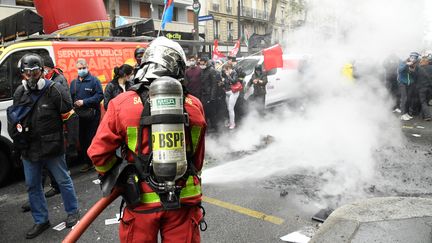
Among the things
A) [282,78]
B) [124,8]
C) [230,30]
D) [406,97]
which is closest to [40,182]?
[282,78]

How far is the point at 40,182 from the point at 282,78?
8.33 m

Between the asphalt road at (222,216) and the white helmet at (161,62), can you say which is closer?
the white helmet at (161,62)

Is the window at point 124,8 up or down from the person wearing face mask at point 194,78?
up

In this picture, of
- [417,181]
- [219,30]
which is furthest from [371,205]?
[219,30]

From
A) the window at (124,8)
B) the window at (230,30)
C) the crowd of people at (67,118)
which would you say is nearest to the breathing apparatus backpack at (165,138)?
the crowd of people at (67,118)

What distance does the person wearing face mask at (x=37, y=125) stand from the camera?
12.0 feet

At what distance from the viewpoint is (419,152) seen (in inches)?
269

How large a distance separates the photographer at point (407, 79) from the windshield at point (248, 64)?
4130mm

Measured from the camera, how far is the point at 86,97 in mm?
5941

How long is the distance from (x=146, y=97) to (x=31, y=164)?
228cm

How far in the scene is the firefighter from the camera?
207 centimetres

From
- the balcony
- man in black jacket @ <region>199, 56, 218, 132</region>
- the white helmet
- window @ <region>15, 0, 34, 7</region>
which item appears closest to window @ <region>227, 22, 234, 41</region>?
the balcony

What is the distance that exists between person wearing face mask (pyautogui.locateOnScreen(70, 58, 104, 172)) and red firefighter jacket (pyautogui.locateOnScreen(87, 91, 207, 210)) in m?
3.99

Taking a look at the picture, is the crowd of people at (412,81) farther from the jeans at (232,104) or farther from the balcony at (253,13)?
the balcony at (253,13)
